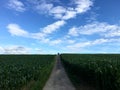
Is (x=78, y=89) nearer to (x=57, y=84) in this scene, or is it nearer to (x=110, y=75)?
(x=57, y=84)

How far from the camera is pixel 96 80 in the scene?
3294 cm

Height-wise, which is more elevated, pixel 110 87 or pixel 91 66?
pixel 91 66

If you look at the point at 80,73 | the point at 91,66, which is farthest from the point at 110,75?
the point at 80,73

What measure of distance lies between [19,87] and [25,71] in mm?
6230

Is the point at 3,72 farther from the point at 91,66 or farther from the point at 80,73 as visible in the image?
the point at 80,73

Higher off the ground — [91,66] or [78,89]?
[91,66]

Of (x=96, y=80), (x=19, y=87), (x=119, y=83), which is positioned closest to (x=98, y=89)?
(x=96, y=80)

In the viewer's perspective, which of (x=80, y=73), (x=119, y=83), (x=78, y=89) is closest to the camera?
(x=119, y=83)

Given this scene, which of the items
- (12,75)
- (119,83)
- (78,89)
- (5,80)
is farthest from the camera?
(78,89)

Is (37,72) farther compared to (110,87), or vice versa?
(37,72)

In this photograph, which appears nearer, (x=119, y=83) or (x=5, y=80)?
(x=119, y=83)

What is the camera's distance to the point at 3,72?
32500 millimetres

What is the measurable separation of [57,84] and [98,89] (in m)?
4.95

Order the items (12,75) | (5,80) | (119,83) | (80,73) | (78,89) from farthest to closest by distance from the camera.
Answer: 1. (80,73)
2. (78,89)
3. (12,75)
4. (5,80)
5. (119,83)
